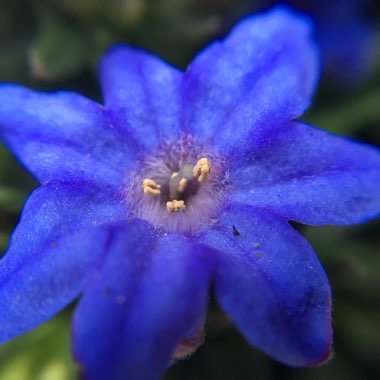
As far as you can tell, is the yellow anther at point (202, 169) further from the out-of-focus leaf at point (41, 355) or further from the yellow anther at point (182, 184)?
the out-of-focus leaf at point (41, 355)

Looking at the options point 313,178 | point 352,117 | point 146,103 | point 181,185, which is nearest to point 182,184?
point 181,185

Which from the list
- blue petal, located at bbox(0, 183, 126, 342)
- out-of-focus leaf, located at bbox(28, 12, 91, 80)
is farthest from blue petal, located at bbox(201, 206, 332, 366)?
out-of-focus leaf, located at bbox(28, 12, 91, 80)

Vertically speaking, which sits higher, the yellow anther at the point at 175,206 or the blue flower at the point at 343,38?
the blue flower at the point at 343,38

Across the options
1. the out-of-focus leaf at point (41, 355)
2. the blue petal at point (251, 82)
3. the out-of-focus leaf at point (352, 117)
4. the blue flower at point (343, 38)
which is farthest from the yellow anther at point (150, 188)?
the blue flower at point (343, 38)

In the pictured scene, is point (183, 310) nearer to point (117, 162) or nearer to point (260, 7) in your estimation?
point (117, 162)

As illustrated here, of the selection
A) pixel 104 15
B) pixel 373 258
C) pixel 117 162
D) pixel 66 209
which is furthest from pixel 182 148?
pixel 373 258

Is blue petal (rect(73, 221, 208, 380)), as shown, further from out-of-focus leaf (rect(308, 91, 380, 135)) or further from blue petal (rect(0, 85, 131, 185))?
out-of-focus leaf (rect(308, 91, 380, 135))

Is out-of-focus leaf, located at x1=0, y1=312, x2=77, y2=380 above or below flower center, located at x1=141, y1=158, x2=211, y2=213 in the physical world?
below
